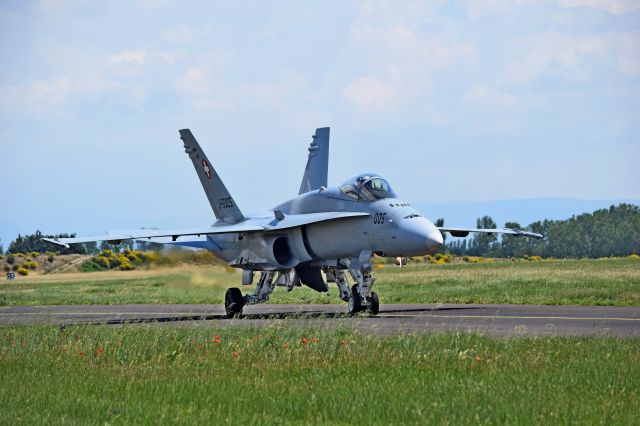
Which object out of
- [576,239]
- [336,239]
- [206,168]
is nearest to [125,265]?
[206,168]

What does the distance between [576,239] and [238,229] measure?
401ft

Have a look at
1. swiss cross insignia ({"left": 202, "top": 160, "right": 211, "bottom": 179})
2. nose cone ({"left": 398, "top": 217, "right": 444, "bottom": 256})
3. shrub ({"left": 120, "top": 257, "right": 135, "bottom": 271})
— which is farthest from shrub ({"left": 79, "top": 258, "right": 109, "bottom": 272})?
nose cone ({"left": 398, "top": 217, "right": 444, "bottom": 256})

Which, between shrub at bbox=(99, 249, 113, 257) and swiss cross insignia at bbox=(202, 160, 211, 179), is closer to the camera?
swiss cross insignia at bbox=(202, 160, 211, 179)

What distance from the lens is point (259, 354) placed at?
14742 millimetres

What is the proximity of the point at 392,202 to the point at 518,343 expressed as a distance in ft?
31.1

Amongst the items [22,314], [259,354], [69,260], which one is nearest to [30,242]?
[69,260]

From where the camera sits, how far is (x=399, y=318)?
2369cm

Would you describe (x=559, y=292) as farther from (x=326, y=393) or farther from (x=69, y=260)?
(x=69, y=260)

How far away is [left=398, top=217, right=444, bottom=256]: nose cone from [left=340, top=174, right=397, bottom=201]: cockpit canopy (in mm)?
1302

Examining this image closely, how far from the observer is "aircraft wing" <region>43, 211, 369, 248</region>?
2528 cm

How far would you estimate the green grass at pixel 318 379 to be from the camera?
33.0 ft

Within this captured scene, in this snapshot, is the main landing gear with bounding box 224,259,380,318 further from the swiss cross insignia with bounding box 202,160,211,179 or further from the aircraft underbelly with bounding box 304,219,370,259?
the swiss cross insignia with bounding box 202,160,211,179

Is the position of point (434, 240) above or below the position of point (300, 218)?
below

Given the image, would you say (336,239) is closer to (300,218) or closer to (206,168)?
(300,218)
